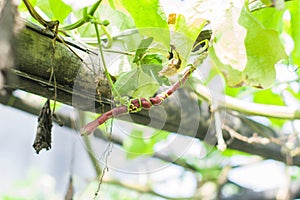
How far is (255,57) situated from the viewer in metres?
0.47

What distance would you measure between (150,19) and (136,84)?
8cm

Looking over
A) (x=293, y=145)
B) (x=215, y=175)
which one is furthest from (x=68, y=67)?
(x=215, y=175)

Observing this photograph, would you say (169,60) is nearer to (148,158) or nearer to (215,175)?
(148,158)

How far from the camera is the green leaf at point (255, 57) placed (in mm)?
454

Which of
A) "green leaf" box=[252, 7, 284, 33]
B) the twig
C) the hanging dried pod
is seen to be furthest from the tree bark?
the twig

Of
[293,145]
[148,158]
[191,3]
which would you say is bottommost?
[293,145]

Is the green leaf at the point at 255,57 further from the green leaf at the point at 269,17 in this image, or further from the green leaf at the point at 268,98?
the green leaf at the point at 268,98

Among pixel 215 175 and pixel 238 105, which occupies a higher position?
pixel 238 105

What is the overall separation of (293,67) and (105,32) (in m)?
0.25

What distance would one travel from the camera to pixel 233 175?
5.15 ft

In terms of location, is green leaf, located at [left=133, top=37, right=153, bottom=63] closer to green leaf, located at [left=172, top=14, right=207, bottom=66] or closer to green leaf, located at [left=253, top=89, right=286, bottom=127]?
green leaf, located at [left=172, top=14, right=207, bottom=66]

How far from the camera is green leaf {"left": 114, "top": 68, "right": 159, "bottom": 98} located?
522 mm

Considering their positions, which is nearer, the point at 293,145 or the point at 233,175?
the point at 293,145

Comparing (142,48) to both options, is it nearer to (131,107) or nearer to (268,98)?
(131,107)
